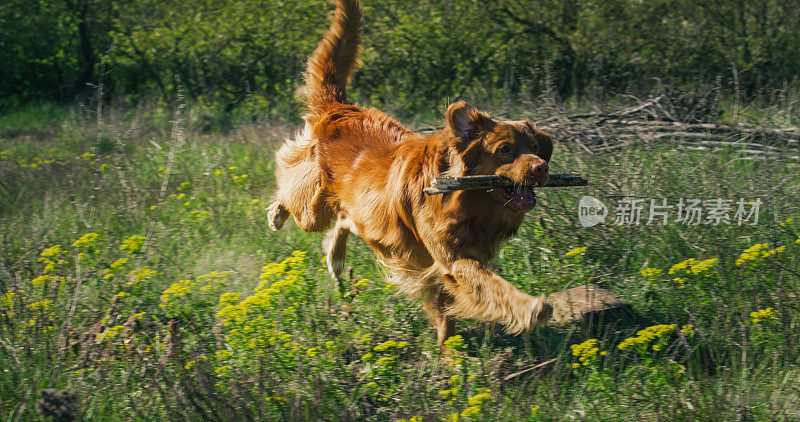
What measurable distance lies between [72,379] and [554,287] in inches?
112

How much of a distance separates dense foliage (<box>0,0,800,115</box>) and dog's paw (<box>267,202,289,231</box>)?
4.26 metres

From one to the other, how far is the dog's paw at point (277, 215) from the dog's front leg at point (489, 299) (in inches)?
80.3

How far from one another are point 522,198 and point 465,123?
50 cm

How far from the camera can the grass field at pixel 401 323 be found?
10.3 feet

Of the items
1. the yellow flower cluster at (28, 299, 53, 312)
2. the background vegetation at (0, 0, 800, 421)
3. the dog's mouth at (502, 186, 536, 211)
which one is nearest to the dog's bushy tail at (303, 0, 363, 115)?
the background vegetation at (0, 0, 800, 421)

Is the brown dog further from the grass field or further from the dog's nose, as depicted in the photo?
the grass field

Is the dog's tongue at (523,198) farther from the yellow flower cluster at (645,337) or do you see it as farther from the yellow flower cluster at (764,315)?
the yellow flower cluster at (764,315)

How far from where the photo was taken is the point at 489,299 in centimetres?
351

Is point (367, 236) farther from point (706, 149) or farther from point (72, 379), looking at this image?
point (706, 149)

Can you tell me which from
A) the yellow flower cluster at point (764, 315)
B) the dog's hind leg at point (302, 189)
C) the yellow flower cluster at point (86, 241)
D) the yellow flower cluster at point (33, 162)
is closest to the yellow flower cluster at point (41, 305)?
the yellow flower cluster at point (86, 241)

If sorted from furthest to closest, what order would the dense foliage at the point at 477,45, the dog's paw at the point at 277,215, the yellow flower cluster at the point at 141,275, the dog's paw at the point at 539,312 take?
the dense foliage at the point at 477,45, the dog's paw at the point at 277,215, the yellow flower cluster at the point at 141,275, the dog's paw at the point at 539,312

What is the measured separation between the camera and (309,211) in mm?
4977

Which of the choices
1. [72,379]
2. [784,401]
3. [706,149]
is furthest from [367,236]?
[706,149]

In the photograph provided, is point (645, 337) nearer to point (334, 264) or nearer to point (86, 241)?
point (334, 264)
